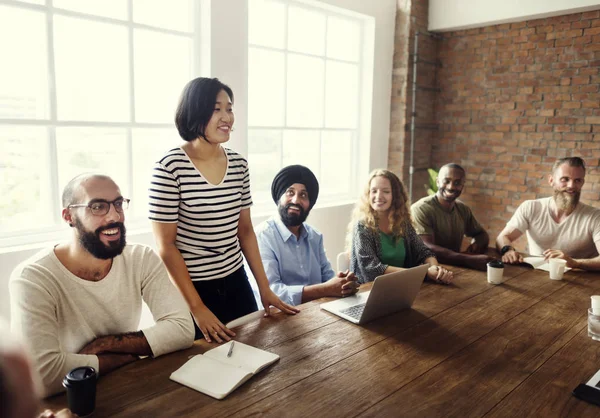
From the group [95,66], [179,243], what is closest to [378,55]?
[95,66]

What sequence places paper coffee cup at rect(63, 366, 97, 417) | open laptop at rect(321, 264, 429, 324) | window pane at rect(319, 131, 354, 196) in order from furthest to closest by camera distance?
window pane at rect(319, 131, 354, 196)
open laptop at rect(321, 264, 429, 324)
paper coffee cup at rect(63, 366, 97, 417)

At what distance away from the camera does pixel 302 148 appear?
4.54m

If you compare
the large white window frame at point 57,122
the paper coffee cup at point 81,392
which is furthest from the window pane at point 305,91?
the paper coffee cup at point 81,392

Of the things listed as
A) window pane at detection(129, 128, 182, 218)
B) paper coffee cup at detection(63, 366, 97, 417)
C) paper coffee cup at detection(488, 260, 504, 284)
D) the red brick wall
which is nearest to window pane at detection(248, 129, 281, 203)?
window pane at detection(129, 128, 182, 218)

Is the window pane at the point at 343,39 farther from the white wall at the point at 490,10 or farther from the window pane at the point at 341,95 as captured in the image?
the white wall at the point at 490,10

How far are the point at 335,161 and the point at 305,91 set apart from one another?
31.4 inches

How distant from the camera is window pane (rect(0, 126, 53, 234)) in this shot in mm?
2711

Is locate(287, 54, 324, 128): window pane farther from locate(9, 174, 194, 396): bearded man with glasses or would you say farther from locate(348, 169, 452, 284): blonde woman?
locate(9, 174, 194, 396): bearded man with glasses

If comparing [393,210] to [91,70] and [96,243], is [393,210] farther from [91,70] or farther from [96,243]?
[91,70]

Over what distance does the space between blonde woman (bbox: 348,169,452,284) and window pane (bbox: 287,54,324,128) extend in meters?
1.80

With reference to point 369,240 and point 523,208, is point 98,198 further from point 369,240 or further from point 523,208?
point 523,208

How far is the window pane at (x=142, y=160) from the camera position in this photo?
330 cm

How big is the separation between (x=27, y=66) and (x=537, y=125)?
4.25m

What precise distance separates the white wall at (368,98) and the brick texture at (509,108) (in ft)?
0.68
